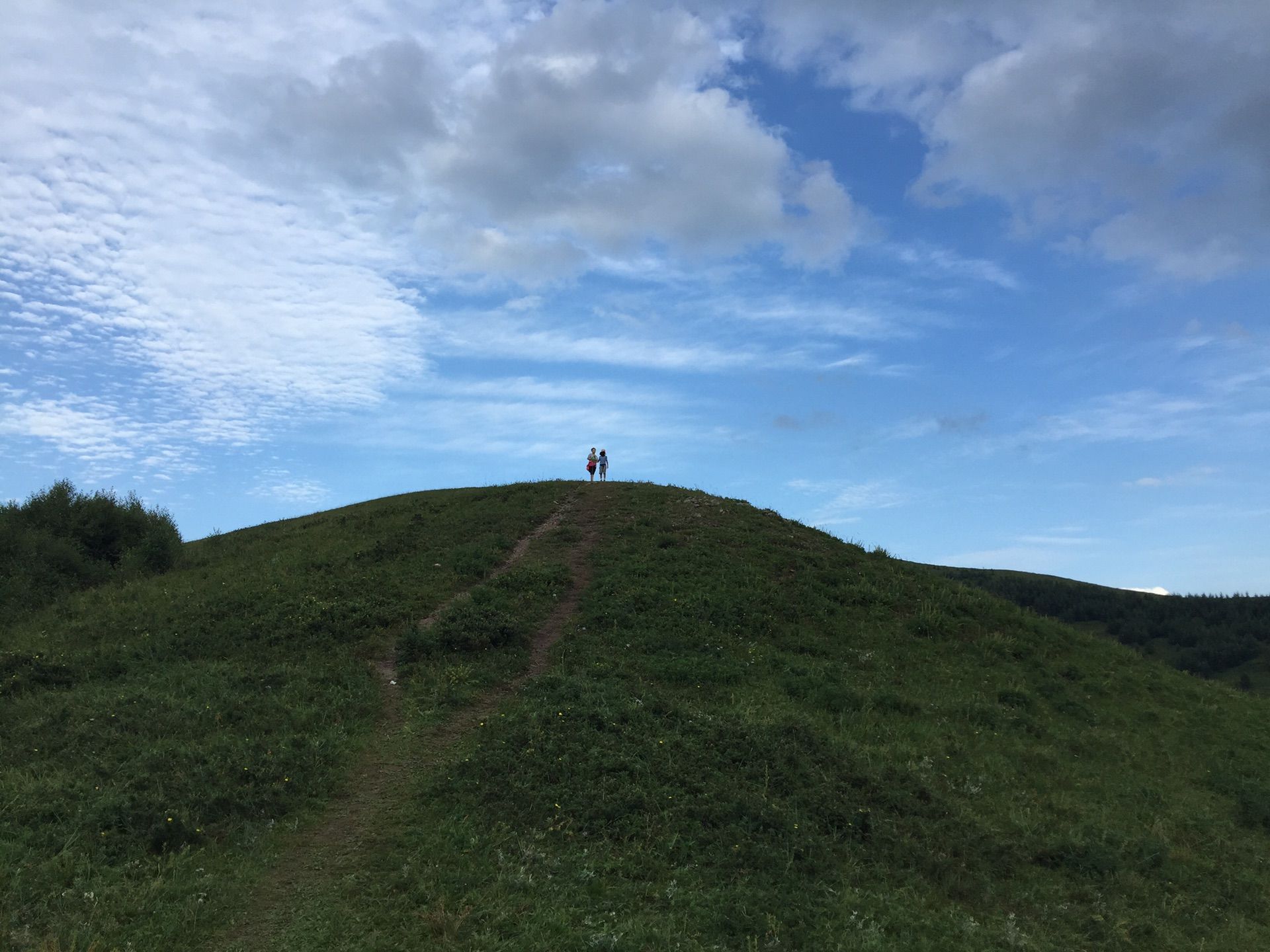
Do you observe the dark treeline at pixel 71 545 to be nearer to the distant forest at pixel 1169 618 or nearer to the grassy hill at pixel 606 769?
the grassy hill at pixel 606 769

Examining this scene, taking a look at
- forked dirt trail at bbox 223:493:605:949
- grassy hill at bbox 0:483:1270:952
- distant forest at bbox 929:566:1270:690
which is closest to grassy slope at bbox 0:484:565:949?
grassy hill at bbox 0:483:1270:952

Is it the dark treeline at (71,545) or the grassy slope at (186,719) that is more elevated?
the dark treeline at (71,545)

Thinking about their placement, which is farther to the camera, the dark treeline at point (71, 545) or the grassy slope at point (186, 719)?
the dark treeline at point (71, 545)

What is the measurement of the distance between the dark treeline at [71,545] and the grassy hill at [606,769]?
8.94 ft

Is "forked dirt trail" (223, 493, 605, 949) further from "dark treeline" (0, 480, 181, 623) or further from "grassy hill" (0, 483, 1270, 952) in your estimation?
"dark treeline" (0, 480, 181, 623)

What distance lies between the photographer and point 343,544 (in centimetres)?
2722

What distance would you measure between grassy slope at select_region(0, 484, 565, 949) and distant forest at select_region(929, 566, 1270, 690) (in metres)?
84.9

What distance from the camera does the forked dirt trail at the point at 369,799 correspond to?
33.4 ft

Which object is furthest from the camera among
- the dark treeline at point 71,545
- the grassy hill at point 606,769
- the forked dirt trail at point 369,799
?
the dark treeline at point 71,545

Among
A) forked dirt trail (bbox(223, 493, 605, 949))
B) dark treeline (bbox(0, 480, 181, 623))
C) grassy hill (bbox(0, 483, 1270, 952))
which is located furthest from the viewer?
dark treeline (bbox(0, 480, 181, 623))

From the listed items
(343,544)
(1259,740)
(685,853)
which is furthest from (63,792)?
(1259,740)

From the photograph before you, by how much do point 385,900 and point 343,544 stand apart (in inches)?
726

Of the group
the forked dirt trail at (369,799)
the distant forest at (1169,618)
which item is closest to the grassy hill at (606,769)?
the forked dirt trail at (369,799)

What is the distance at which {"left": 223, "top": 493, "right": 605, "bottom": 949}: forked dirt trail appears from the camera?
33.4 feet
